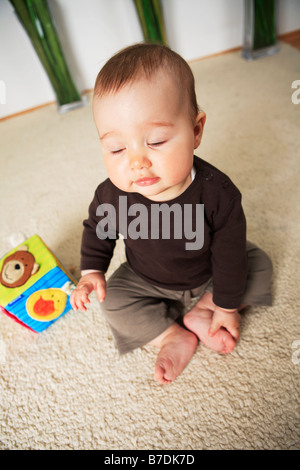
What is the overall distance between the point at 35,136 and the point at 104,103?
1.15 m

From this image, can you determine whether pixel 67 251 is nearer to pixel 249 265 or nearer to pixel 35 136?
pixel 249 265

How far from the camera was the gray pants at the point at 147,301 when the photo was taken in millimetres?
595

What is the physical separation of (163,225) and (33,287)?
12.6 inches

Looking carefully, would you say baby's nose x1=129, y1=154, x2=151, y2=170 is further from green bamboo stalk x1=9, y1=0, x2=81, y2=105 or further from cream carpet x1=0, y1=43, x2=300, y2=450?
green bamboo stalk x1=9, y1=0, x2=81, y2=105

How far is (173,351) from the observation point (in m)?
Result: 0.58

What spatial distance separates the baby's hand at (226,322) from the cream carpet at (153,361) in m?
0.05

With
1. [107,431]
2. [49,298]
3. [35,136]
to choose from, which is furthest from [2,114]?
[107,431]

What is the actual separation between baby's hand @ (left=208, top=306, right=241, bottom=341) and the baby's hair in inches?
14.9

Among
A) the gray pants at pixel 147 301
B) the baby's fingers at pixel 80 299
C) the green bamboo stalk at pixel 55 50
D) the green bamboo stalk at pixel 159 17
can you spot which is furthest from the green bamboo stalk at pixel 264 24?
the baby's fingers at pixel 80 299

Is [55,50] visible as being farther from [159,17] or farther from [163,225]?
[163,225]

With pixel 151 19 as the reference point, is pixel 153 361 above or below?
below

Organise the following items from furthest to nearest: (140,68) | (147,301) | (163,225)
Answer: (147,301), (163,225), (140,68)

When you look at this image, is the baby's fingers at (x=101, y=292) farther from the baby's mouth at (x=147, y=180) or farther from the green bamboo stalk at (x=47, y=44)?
the green bamboo stalk at (x=47, y=44)

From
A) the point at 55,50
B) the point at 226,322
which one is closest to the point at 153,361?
the point at 226,322
